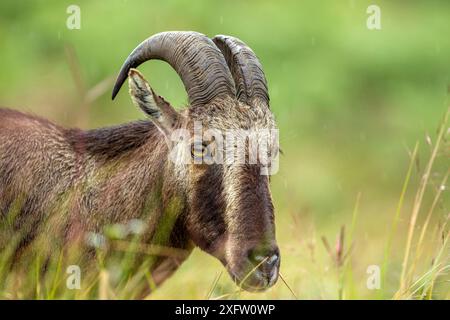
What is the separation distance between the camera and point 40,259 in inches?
324

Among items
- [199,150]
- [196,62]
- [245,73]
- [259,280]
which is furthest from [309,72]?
[259,280]

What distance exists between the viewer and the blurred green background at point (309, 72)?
72.2ft

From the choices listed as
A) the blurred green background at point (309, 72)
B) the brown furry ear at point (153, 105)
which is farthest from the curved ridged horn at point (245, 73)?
the blurred green background at point (309, 72)

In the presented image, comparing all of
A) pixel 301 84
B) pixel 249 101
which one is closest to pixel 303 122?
pixel 301 84

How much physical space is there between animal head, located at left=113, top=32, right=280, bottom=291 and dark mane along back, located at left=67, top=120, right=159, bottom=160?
358 millimetres

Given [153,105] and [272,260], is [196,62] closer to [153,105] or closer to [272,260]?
[153,105]

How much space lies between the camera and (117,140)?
8.76 meters

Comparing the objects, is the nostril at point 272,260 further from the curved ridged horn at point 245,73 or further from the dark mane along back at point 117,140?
the dark mane along back at point 117,140

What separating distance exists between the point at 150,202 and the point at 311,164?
14.5 metres

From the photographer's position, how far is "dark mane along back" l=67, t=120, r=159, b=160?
28.6ft

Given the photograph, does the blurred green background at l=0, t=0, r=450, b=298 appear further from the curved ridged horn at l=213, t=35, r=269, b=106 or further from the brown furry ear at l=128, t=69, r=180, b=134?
the brown furry ear at l=128, t=69, r=180, b=134

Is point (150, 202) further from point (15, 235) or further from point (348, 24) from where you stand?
point (348, 24)

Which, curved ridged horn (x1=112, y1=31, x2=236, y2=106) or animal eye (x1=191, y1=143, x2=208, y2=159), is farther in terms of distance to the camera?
curved ridged horn (x1=112, y1=31, x2=236, y2=106)

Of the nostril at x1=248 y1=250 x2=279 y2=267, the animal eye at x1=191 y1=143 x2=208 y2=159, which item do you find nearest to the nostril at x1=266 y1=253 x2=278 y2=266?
the nostril at x1=248 y1=250 x2=279 y2=267
